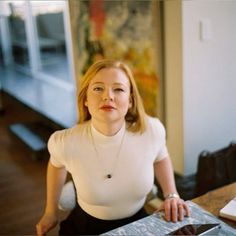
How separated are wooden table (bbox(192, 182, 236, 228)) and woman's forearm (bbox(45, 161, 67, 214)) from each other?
0.44m

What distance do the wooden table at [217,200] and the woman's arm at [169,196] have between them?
64 mm

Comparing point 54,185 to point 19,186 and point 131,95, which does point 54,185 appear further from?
point 19,186

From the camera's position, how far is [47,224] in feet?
4.10

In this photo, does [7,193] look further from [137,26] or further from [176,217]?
[176,217]

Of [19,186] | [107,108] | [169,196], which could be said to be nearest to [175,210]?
[169,196]

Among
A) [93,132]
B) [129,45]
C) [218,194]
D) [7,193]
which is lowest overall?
[7,193]

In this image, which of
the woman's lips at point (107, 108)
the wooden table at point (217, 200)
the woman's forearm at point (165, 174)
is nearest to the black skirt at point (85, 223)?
the woman's forearm at point (165, 174)

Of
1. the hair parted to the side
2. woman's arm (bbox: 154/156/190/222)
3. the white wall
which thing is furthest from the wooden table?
the white wall

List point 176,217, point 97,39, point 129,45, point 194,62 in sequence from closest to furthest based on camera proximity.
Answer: point 176,217
point 194,62
point 129,45
point 97,39

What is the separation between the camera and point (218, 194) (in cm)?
120

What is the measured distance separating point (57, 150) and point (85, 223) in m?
0.28

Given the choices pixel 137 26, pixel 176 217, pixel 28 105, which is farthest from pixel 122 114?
pixel 28 105

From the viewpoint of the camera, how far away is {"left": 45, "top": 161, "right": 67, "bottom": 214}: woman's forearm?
127 centimetres

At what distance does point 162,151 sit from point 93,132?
253mm
